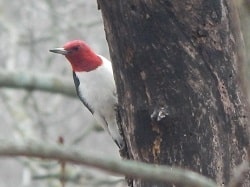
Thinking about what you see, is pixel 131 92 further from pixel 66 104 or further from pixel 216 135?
pixel 66 104

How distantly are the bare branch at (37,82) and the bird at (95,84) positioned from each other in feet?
2.79

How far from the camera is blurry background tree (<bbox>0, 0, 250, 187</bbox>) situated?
624 cm

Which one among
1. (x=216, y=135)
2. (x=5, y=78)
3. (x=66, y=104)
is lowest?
(x=216, y=135)

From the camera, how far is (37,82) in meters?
5.59

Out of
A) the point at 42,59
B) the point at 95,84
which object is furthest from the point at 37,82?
the point at 42,59

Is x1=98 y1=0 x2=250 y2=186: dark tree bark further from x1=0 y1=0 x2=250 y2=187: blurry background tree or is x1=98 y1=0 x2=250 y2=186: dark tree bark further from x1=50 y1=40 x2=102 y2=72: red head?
x1=0 y1=0 x2=250 y2=187: blurry background tree

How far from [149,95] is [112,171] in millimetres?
1395

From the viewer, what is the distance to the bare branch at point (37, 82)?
5.31m

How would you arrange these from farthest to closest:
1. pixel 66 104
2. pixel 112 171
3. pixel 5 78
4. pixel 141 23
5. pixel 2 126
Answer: pixel 2 126 < pixel 66 104 < pixel 5 78 < pixel 141 23 < pixel 112 171

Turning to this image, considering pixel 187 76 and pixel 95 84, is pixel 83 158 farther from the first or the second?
pixel 95 84

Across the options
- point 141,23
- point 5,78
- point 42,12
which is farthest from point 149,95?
point 42,12

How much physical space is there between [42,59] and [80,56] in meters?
4.36

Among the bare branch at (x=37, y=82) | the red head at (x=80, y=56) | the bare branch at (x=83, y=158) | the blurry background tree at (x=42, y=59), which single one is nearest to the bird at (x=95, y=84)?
the red head at (x=80, y=56)

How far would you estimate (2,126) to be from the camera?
11766mm
